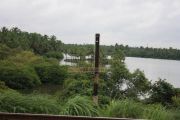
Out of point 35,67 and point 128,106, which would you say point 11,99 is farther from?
point 35,67

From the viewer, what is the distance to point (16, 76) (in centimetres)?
4428

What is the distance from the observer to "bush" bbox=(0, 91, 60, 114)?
699 centimetres

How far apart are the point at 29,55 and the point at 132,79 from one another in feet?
110

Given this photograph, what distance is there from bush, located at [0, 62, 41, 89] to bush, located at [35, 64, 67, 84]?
14.3 ft

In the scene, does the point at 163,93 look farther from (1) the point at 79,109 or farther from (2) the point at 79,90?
(1) the point at 79,109

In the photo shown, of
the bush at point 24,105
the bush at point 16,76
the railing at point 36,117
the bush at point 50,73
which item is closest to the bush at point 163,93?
the bush at point 24,105

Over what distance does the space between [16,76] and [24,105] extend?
3783 cm

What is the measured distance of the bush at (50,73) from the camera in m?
50.5

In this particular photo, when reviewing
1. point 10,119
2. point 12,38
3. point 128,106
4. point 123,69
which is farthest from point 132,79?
point 12,38

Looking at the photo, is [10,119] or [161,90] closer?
[10,119]

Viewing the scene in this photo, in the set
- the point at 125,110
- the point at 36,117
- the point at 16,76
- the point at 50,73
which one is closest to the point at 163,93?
the point at 125,110

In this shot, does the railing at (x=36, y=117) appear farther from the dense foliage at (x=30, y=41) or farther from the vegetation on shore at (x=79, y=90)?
the dense foliage at (x=30, y=41)

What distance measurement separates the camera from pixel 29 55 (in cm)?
5525

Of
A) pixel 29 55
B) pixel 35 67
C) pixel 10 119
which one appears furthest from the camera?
pixel 29 55
